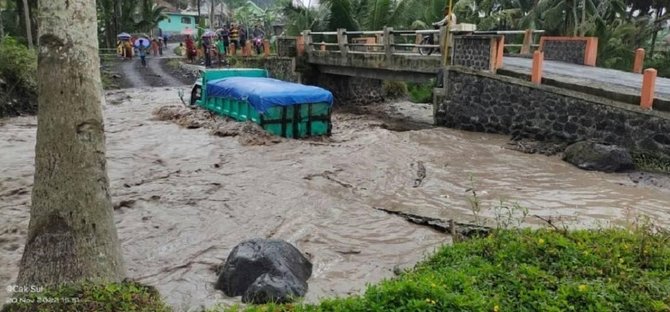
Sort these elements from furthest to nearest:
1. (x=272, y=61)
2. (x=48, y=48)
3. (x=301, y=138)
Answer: (x=272, y=61), (x=301, y=138), (x=48, y=48)

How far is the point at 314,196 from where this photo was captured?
378 inches

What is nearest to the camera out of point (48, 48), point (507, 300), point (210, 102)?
point (507, 300)

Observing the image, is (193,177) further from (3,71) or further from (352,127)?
(3,71)

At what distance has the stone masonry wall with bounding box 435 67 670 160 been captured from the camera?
444 inches

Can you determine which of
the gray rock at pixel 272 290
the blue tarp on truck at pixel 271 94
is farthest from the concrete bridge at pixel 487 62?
the gray rock at pixel 272 290

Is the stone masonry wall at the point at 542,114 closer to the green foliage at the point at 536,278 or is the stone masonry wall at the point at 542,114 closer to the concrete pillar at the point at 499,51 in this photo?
the concrete pillar at the point at 499,51

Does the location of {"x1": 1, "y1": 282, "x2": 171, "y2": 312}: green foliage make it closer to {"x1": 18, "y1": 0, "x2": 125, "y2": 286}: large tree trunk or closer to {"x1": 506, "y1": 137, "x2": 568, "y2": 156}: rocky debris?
{"x1": 18, "y1": 0, "x2": 125, "y2": 286}: large tree trunk

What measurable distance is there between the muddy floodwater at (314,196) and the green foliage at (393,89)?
9.34m

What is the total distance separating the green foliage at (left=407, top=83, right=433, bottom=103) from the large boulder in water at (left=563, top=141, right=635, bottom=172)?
1233cm

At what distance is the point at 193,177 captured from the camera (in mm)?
11031

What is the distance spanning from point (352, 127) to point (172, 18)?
Answer: 157 ft

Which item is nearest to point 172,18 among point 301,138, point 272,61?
point 272,61

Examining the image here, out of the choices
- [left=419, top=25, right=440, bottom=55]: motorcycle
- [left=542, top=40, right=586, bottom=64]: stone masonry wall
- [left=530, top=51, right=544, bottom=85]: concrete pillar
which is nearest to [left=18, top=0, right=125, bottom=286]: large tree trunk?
[left=530, top=51, right=544, bottom=85]: concrete pillar

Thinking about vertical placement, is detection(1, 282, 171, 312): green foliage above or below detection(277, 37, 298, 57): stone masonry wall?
below
